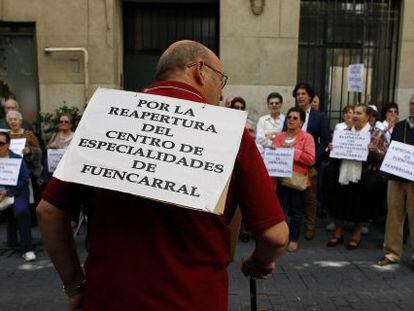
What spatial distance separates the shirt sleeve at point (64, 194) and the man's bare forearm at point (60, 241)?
24 mm

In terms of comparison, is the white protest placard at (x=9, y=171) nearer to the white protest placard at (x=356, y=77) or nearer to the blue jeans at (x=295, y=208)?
the blue jeans at (x=295, y=208)

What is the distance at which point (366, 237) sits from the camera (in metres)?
6.64

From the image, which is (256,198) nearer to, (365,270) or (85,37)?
(365,270)

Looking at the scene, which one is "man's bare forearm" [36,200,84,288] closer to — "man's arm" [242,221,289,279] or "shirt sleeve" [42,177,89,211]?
"shirt sleeve" [42,177,89,211]

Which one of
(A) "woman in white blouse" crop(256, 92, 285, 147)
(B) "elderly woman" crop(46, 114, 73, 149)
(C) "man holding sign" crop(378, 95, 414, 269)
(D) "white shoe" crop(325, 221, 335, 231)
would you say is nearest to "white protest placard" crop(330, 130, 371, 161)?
(C) "man holding sign" crop(378, 95, 414, 269)

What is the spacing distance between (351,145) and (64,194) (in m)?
4.89

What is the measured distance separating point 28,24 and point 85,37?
4.04 ft

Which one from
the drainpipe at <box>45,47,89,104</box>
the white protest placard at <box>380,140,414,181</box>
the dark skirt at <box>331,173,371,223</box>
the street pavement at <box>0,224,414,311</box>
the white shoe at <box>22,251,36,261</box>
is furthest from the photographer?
the drainpipe at <box>45,47,89,104</box>

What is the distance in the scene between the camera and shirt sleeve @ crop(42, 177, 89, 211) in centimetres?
166

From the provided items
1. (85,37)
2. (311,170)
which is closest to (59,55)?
(85,37)

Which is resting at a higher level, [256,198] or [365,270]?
[256,198]

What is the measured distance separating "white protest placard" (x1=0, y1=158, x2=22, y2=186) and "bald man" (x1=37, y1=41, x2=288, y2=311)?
422 centimetres

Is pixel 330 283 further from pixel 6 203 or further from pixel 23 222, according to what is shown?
pixel 6 203

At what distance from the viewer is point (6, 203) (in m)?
5.63
